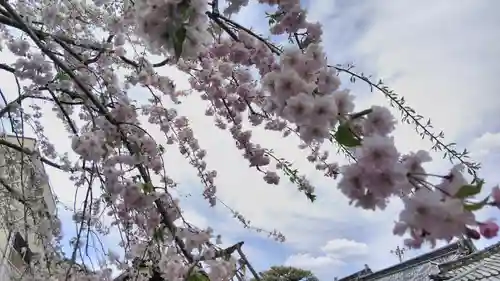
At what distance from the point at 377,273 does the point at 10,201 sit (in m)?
11.3

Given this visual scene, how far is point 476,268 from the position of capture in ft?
24.6

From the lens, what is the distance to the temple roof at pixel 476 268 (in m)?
7.02

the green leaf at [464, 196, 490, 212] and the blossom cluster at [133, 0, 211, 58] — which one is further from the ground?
the blossom cluster at [133, 0, 211, 58]

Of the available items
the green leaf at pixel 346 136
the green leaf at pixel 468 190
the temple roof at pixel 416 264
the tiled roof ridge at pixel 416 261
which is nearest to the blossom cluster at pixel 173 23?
the green leaf at pixel 346 136

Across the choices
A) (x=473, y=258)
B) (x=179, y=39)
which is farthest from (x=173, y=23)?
(x=473, y=258)

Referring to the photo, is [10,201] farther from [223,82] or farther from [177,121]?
[223,82]

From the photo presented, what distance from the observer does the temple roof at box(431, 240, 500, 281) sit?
702cm

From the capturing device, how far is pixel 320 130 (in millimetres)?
965

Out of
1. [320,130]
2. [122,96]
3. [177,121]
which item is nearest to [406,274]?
[177,121]

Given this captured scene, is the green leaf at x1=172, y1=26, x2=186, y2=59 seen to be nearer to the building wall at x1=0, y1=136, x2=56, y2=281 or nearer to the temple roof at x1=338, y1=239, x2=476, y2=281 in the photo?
the building wall at x1=0, y1=136, x2=56, y2=281

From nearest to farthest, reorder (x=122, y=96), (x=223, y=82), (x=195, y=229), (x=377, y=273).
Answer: (x=195, y=229), (x=122, y=96), (x=223, y=82), (x=377, y=273)

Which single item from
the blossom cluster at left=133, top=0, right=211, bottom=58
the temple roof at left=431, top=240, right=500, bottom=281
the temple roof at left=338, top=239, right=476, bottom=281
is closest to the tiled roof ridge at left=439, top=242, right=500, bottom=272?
the temple roof at left=431, top=240, right=500, bottom=281

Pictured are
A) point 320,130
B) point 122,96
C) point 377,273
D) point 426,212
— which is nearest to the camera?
point 426,212

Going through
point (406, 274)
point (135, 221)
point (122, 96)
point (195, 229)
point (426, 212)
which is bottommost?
point (426, 212)
